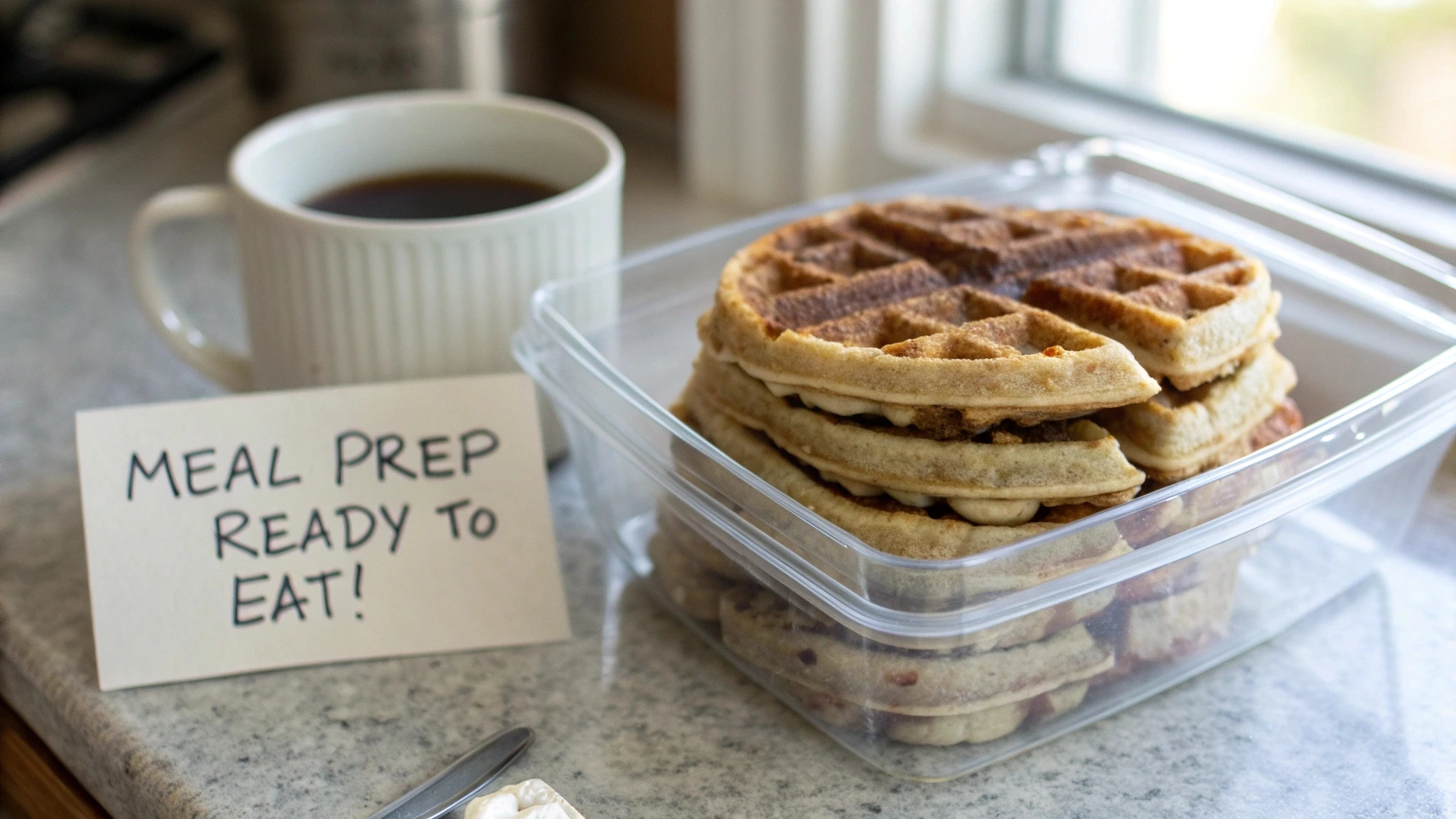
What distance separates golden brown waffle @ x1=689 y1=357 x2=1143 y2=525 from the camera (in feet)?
1.95

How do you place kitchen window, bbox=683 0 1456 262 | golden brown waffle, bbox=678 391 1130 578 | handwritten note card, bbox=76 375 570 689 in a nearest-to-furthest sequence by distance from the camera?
1. golden brown waffle, bbox=678 391 1130 578
2. handwritten note card, bbox=76 375 570 689
3. kitchen window, bbox=683 0 1456 262

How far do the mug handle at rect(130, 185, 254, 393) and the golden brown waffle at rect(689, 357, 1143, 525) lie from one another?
44cm

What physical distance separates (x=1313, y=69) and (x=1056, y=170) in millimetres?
376

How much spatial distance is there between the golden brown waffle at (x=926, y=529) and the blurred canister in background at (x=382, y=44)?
27.2 inches

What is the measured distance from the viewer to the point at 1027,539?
57 cm

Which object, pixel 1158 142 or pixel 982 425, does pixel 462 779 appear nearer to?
pixel 982 425

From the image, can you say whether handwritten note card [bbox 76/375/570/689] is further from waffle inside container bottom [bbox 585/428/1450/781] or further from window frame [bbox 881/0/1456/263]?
window frame [bbox 881/0/1456/263]

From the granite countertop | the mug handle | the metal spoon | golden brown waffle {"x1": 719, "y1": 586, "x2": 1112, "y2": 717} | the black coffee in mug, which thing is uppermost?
the black coffee in mug

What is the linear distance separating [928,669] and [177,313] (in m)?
Result: 0.56

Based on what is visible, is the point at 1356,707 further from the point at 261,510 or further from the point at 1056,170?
the point at 261,510

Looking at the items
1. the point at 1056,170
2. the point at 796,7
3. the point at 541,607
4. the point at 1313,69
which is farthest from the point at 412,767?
the point at 1313,69

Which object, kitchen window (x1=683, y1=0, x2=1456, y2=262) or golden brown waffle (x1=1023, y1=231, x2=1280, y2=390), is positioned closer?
golden brown waffle (x1=1023, y1=231, x2=1280, y2=390)

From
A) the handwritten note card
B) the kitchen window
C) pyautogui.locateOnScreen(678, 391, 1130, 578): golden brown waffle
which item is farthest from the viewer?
the kitchen window

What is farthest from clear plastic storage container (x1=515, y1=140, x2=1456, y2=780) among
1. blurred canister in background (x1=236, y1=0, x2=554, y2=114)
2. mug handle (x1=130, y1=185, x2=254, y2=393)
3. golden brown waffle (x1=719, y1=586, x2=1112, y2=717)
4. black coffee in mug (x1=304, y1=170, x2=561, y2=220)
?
blurred canister in background (x1=236, y1=0, x2=554, y2=114)
